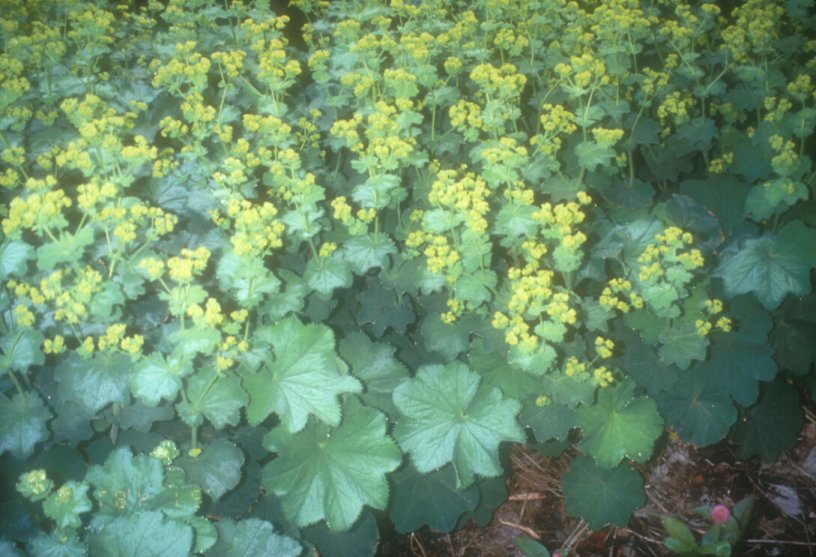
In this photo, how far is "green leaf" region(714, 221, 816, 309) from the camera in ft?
7.18

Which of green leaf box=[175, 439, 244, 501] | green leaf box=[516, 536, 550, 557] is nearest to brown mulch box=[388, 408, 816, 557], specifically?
green leaf box=[516, 536, 550, 557]

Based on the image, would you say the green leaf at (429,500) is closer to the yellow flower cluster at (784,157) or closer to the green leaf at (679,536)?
the green leaf at (679,536)

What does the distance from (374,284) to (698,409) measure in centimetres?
141

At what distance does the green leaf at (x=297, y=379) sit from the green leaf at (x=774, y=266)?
144 cm

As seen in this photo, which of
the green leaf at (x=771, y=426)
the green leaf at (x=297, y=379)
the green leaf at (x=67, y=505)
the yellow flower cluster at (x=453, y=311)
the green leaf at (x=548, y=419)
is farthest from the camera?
the green leaf at (x=771, y=426)

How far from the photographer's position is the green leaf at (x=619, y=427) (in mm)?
2381

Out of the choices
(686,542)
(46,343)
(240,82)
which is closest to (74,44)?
(240,82)

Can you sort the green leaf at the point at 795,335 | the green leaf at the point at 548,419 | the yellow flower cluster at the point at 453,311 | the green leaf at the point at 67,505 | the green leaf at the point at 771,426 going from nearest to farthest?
1. the green leaf at the point at 67,505
2. the yellow flower cluster at the point at 453,311
3. the green leaf at the point at 548,419
4. the green leaf at the point at 795,335
5. the green leaf at the point at 771,426

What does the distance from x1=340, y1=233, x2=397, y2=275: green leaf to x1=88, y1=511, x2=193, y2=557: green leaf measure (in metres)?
1.06

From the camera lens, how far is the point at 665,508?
106 inches

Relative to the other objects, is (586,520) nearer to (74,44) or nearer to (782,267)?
(782,267)

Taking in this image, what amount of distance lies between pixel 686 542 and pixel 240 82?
2.65 meters

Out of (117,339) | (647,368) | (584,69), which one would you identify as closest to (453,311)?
(647,368)

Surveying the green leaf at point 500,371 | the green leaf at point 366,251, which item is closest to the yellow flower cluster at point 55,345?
the green leaf at point 366,251
